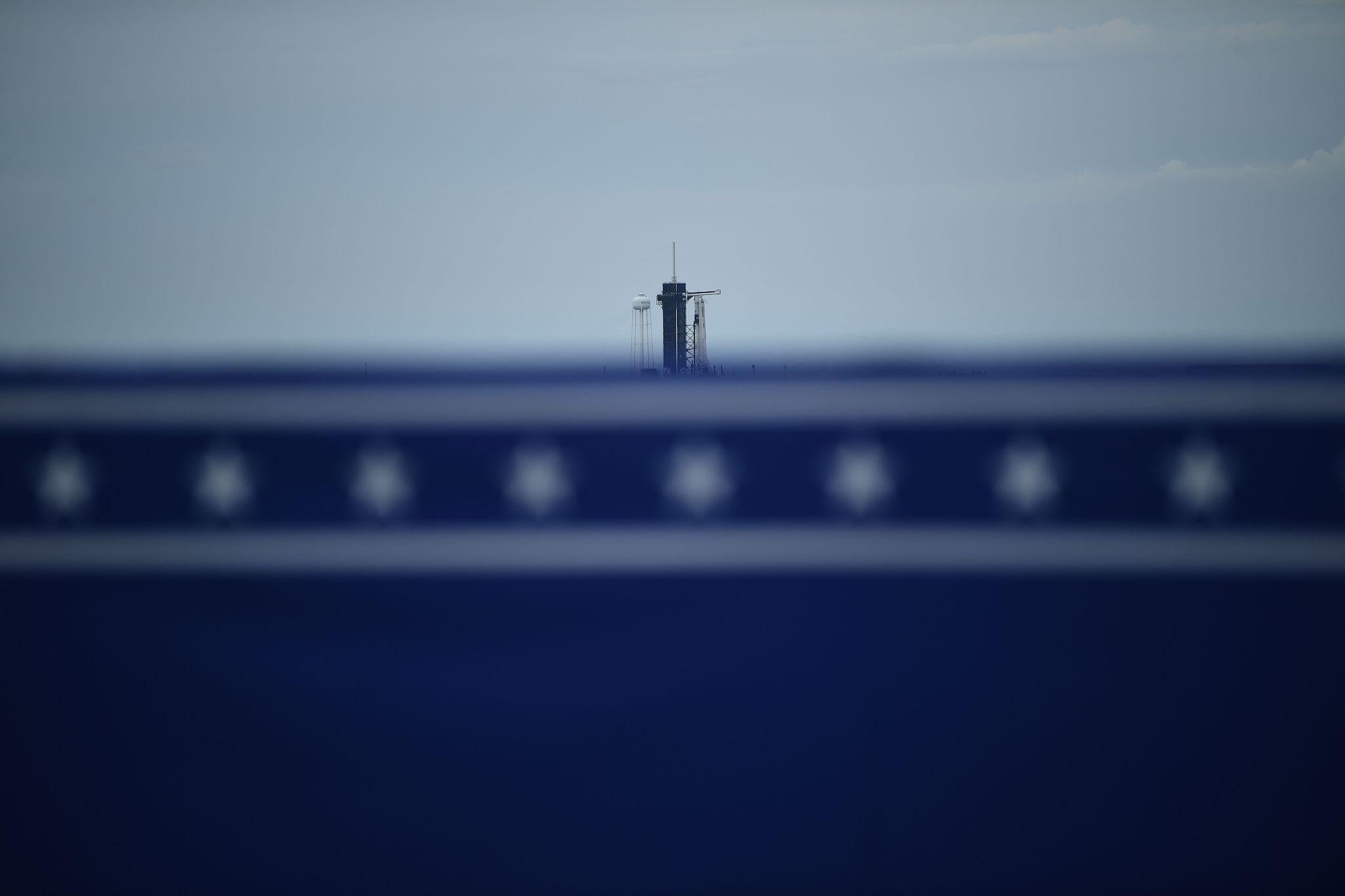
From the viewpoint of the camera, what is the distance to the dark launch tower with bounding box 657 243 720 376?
4.77 m

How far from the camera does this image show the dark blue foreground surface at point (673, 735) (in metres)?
3.05

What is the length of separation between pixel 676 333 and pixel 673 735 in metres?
2.23

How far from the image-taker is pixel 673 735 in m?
3.26

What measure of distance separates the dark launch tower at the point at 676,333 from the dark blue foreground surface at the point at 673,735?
1.67 meters

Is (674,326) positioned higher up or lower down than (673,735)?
higher up

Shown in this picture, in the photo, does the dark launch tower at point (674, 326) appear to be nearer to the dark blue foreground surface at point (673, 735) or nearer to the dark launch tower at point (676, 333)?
the dark launch tower at point (676, 333)

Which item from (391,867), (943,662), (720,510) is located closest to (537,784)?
(391,867)

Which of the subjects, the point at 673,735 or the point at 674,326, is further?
the point at 674,326

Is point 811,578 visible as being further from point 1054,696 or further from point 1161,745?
point 1161,745

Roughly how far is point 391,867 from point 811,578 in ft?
5.24

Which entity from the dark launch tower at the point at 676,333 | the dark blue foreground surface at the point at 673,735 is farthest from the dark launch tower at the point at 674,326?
the dark blue foreground surface at the point at 673,735

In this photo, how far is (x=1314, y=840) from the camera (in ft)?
9.97

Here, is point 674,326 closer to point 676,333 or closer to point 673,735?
point 676,333

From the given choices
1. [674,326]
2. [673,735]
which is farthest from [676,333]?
[673,735]
